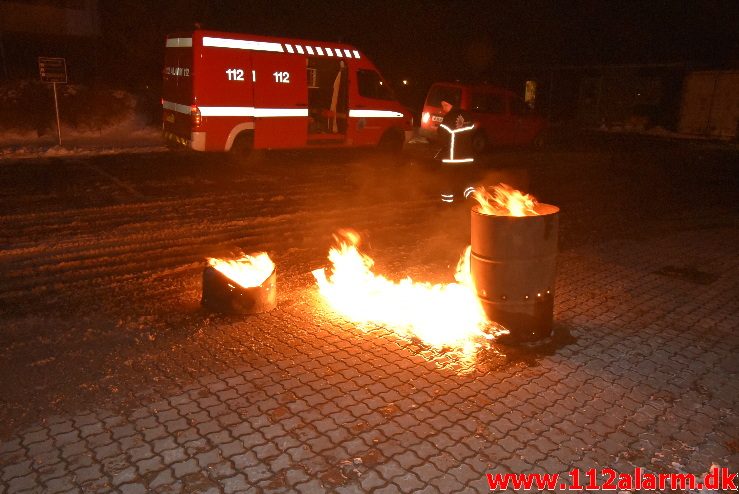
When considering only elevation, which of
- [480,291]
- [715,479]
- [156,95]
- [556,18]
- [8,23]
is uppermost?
[556,18]

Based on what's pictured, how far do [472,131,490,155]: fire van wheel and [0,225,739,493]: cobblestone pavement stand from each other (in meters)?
12.6

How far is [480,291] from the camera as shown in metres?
4.89

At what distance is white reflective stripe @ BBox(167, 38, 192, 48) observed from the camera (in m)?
11.6

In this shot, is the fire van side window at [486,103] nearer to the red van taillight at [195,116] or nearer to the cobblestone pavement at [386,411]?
the red van taillight at [195,116]

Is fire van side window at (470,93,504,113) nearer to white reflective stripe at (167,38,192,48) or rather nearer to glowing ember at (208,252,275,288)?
white reflective stripe at (167,38,192,48)

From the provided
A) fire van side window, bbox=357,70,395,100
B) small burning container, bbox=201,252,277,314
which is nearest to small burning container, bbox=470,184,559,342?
small burning container, bbox=201,252,277,314

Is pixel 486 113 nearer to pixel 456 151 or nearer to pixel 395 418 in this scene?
pixel 456 151

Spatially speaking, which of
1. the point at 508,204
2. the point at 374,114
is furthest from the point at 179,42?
the point at 508,204

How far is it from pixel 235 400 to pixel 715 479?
115 inches

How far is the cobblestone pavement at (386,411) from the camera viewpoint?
310 centimetres

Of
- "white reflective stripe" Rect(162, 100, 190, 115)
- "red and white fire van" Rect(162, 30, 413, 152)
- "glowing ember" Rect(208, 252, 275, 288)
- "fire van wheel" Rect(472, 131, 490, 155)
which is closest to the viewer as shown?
"glowing ember" Rect(208, 252, 275, 288)

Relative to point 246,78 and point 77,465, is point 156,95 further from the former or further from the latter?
point 77,465

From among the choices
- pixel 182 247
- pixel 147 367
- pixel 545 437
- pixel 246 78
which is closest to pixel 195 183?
pixel 246 78

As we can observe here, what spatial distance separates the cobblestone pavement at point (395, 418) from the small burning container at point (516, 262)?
1.07ft
